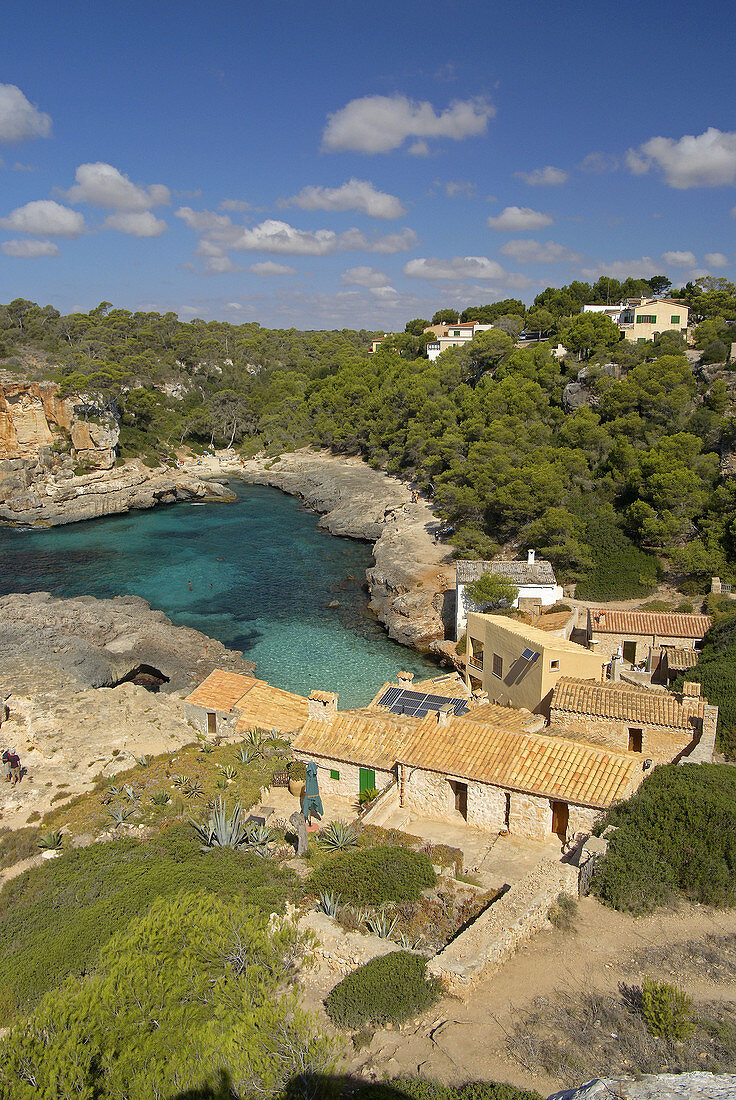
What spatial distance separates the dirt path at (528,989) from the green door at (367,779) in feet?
15.8

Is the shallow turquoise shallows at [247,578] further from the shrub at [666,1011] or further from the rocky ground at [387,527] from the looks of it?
the shrub at [666,1011]

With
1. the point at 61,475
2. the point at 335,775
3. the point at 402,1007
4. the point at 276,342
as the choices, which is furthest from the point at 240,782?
the point at 276,342

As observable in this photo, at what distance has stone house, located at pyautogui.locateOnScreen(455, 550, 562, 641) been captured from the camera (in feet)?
93.8

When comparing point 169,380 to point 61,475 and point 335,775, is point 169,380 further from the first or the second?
point 335,775

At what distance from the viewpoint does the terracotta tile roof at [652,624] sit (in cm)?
2217

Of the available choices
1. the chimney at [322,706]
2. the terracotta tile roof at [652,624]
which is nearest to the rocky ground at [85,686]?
the chimney at [322,706]

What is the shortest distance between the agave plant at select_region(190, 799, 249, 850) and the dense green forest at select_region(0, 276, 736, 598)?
23.6 m

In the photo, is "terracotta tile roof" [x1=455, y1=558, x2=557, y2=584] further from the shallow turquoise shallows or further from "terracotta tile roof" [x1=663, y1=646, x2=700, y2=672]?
"terracotta tile roof" [x1=663, y1=646, x2=700, y2=672]

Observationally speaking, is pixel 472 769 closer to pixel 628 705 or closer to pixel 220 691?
pixel 628 705

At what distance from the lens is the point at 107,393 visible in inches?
2447

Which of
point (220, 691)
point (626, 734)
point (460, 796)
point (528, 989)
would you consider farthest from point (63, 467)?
point (528, 989)

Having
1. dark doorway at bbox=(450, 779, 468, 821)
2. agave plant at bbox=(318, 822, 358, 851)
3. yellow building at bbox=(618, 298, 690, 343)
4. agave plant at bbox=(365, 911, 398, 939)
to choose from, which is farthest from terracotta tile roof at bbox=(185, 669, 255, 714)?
yellow building at bbox=(618, 298, 690, 343)

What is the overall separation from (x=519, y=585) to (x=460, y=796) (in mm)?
16929

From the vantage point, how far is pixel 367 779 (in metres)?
13.3
